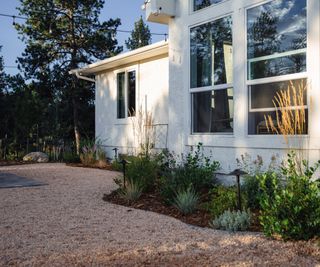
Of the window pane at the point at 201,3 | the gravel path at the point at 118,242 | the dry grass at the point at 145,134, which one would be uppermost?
the window pane at the point at 201,3

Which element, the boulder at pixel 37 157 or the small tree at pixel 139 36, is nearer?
the boulder at pixel 37 157

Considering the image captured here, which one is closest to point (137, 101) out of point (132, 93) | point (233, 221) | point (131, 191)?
point (132, 93)

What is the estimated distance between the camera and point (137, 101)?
11.2m

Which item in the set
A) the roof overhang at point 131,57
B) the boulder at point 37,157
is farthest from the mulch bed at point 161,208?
the boulder at point 37,157

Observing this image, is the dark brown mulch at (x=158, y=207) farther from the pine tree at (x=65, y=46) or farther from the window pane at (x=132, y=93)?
the pine tree at (x=65, y=46)

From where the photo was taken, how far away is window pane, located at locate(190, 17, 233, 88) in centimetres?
653

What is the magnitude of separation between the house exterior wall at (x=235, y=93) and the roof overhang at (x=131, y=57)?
5.92ft

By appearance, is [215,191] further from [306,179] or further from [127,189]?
[306,179]

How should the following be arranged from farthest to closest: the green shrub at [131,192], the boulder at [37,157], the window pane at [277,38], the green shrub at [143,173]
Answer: the boulder at [37,157] → the green shrub at [143,173] → the green shrub at [131,192] → the window pane at [277,38]

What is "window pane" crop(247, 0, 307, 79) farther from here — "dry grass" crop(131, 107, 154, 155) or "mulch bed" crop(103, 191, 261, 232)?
"dry grass" crop(131, 107, 154, 155)

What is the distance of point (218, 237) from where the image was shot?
159 inches

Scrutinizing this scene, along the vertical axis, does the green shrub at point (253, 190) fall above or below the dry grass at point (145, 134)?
below

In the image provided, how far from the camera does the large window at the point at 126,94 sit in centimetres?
1155

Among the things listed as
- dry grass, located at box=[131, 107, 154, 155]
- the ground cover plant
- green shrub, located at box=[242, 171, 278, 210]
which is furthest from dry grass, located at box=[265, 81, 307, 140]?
dry grass, located at box=[131, 107, 154, 155]
